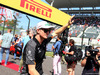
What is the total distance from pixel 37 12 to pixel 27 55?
23.3 feet

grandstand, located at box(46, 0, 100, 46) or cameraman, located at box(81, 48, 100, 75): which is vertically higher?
grandstand, located at box(46, 0, 100, 46)

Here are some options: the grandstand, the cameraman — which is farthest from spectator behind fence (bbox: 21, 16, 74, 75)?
the grandstand

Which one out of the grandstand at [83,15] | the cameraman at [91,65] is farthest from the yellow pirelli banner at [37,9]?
the grandstand at [83,15]

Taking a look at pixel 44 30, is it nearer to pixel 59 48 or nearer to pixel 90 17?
pixel 59 48

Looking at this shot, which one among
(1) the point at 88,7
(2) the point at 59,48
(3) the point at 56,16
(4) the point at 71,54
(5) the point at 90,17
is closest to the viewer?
(4) the point at 71,54

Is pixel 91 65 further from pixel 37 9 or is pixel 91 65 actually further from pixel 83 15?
pixel 83 15

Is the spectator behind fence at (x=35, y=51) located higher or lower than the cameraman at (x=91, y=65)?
higher

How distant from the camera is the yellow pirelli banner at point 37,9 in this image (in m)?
6.75

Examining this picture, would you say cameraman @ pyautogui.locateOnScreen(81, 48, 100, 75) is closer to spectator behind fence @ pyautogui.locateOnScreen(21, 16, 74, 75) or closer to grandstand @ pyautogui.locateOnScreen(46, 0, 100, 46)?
spectator behind fence @ pyautogui.locateOnScreen(21, 16, 74, 75)

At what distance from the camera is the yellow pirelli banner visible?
675cm

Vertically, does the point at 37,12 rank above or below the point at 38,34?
above

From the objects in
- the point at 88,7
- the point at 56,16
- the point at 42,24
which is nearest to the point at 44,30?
the point at 42,24

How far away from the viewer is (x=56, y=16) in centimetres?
1012

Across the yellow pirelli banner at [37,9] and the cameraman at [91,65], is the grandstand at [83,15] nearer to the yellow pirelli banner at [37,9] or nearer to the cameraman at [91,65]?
the yellow pirelli banner at [37,9]
